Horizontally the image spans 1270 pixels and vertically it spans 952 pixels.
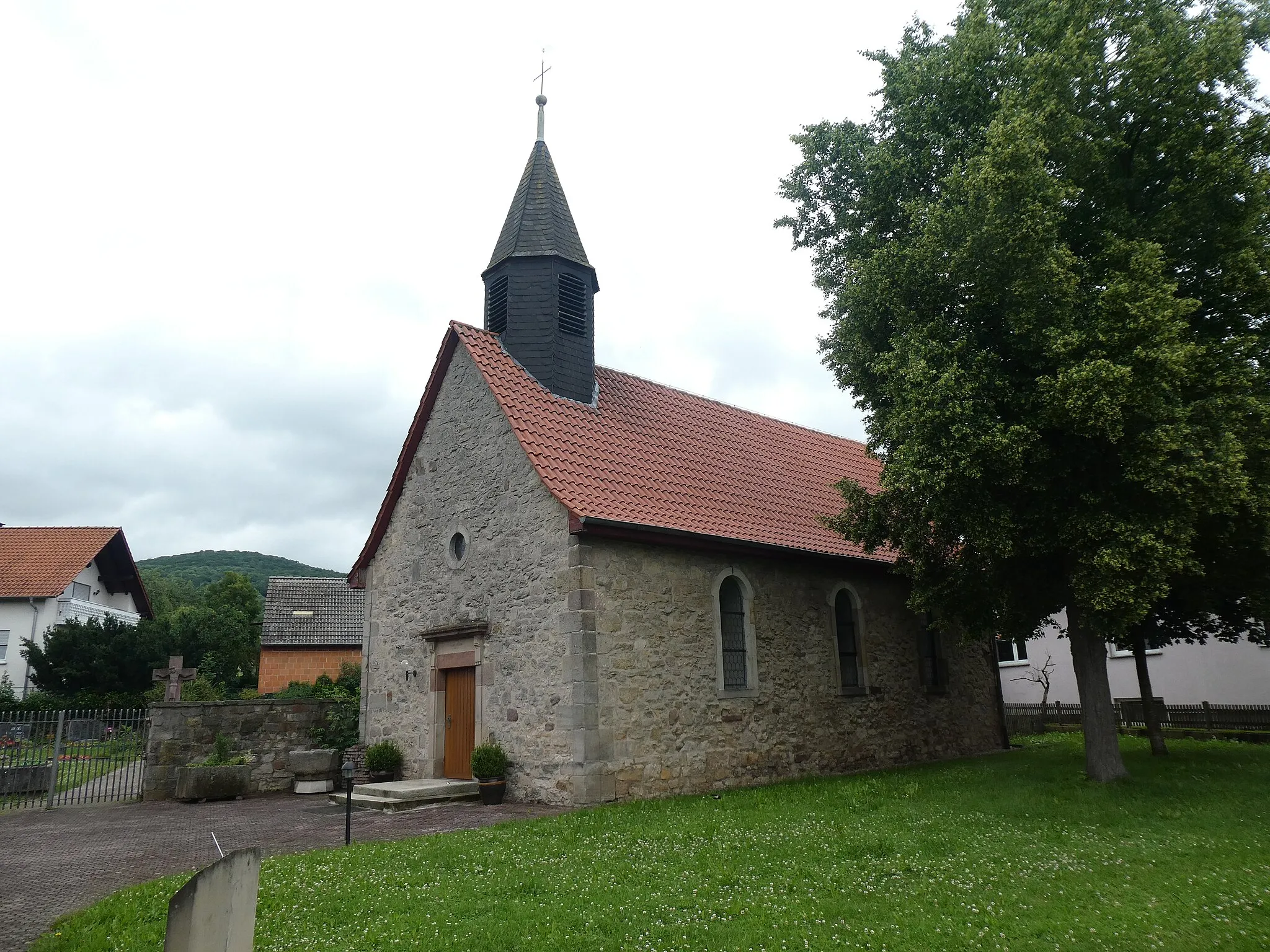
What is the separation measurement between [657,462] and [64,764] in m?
13.8

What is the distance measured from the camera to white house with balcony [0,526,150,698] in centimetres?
3056

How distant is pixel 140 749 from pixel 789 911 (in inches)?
554

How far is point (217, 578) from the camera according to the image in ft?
303

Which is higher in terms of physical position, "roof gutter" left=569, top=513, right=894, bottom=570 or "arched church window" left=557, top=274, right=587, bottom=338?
"arched church window" left=557, top=274, right=587, bottom=338

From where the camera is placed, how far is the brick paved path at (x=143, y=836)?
290 inches

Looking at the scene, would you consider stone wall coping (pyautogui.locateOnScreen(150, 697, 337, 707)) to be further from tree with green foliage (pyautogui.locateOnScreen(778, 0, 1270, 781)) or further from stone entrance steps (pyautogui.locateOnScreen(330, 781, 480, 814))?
tree with green foliage (pyautogui.locateOnScreen(778, 0, 1270, 781))

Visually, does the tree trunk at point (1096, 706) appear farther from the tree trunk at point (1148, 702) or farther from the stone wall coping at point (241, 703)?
the stone wall coping at point (241, 703)

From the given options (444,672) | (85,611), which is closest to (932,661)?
(444,672)

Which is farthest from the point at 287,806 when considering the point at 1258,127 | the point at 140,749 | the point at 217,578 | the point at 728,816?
the point at 217,578

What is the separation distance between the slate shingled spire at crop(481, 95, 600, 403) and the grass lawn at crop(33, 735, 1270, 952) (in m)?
7.88

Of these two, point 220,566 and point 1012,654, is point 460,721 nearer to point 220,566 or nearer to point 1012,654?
point 1012,654

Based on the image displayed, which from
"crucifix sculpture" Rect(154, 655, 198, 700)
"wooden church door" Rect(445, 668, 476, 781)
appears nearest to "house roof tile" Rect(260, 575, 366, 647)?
"crucifix sculpture" Rect(154, 655, 198, 700)

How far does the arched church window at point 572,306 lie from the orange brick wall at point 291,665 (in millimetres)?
21062

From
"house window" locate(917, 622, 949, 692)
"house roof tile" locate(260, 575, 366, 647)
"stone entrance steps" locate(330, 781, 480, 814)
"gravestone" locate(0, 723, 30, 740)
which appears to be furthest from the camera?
"house roof tile" locate(260, 575, 366, 647)
